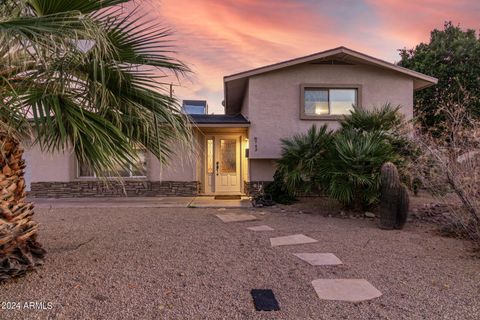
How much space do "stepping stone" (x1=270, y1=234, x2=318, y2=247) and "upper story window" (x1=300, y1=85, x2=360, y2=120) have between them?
6.31 m

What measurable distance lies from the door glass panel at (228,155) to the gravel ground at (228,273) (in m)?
6.16

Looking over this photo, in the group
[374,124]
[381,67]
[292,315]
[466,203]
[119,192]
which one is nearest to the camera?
[292,315]

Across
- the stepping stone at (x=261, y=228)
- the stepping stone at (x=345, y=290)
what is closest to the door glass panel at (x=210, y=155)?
the stepping stone at (x=261, y=228)

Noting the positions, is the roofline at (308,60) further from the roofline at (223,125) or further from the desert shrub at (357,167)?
the desert shrub at (357,167)

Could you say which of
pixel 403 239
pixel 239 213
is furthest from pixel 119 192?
pixel 403 239

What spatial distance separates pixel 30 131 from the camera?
10.5 ft

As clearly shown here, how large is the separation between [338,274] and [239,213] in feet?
15.5

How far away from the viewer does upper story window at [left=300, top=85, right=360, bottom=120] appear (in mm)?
11352

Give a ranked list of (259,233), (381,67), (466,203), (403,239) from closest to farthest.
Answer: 1. (466,203)
2. (403,239)
3. (259,233)
4. (381,67)

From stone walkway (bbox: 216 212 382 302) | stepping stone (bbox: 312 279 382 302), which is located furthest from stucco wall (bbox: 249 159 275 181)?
stepping stone (bbox: 312 279 382 302)

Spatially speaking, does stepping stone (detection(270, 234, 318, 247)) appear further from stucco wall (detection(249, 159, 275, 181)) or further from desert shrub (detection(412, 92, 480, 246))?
stucco wall (detection(249, 159, 275, 181))

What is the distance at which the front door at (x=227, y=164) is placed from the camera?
12930mm

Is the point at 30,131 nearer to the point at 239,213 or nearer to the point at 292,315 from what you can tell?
the point at 292,315

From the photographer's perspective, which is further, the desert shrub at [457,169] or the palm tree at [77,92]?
the desert shrub at [457,169]
